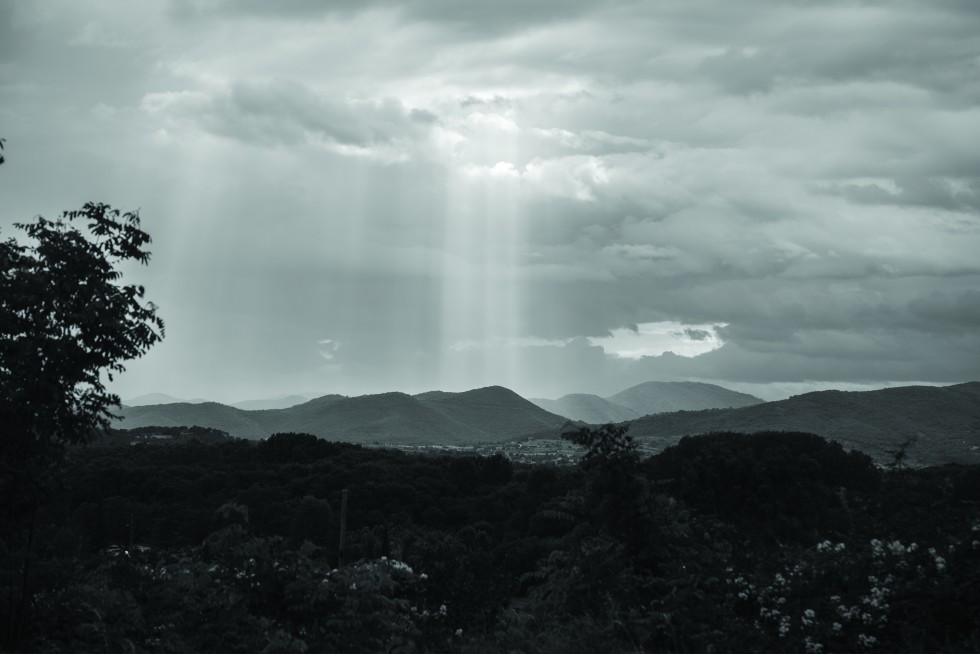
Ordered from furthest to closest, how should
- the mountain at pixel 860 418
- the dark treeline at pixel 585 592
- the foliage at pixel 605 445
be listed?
the mountain at pixel 860 418 → the foliage at pixel 605 445 → the dark treeline at pixel 585 592

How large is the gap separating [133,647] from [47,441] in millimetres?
3222

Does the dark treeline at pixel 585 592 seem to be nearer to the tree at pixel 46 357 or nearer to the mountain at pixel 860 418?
the tree at pixel 46 357

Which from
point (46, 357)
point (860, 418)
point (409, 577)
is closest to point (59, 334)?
point (46, 357)

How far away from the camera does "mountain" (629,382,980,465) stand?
14750 centimetres

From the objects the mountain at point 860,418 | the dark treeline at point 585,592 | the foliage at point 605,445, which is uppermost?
the mountain at point 860,418

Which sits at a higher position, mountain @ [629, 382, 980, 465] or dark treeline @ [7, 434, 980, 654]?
mountain @ [629, 382, 980, 465]

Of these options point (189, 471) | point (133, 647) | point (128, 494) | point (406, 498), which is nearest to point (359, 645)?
point (133, 647)

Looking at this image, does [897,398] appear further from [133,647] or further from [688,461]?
[133,647]

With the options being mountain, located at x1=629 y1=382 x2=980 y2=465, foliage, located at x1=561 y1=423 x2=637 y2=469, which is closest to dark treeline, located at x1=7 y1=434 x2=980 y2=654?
foliage, located at x1=561 y1=423 x2=637 y2=469

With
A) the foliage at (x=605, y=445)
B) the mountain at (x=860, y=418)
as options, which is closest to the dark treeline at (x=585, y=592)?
the foliage at (x=605, y=445)

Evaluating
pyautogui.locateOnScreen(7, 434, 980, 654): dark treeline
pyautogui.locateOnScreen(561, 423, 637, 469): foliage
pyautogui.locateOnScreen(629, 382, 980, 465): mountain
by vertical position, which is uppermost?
pyautogui.locateOnScreen(629, 382, 980, 465): mountain

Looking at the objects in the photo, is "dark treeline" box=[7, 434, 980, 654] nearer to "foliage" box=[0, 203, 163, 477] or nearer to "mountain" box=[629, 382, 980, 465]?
"foliage" box=[0, 203, 163, 477]

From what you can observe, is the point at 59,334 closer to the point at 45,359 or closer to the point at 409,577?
the point at 45,359

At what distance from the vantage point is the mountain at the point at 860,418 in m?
148
